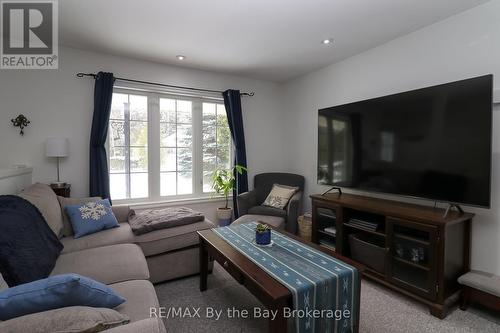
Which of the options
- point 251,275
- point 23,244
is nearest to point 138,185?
point 23,244

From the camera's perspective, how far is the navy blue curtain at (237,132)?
12.5 ft

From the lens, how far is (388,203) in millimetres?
2463

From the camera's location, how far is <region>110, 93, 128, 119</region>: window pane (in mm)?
3205

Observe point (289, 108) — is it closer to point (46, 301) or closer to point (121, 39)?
point (121, 39)

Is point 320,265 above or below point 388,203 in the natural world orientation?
below

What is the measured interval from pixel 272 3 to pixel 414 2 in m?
1.16

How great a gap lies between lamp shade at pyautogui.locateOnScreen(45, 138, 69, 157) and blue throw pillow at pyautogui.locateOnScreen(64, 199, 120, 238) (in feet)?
2.30

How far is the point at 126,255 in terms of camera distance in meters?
1.90

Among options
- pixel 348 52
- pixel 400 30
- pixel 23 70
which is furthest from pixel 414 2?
pixel 23 70

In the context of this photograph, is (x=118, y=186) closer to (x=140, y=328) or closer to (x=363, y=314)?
(x=140, y=328)

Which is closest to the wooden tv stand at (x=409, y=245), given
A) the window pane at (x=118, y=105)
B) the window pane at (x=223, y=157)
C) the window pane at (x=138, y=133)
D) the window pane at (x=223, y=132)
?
the window pane at (x=223, y=157)

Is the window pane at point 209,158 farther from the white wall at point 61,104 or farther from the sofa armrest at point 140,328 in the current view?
the sofa armrest at point 140,328

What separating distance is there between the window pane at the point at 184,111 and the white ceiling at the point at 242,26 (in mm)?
598

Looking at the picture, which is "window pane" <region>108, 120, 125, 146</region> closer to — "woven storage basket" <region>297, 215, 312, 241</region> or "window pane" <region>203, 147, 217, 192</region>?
"window pane" <region>203, 147, 217, 192</region>
